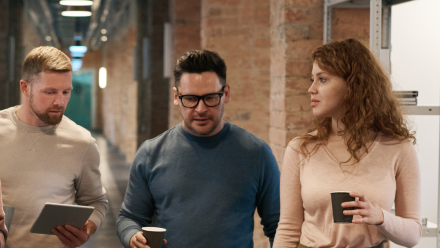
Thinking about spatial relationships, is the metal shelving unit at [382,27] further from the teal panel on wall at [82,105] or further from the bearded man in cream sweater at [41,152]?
the teal panel on wall at [82,105]

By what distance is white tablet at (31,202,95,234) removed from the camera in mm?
1627

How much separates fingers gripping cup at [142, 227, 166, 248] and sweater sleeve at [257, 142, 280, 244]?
455 millimetres

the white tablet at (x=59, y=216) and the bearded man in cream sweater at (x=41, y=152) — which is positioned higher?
the bearded man in cream sweater at (x=41, y=152)

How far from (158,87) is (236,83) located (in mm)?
3143

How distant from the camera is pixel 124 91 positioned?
11.7m

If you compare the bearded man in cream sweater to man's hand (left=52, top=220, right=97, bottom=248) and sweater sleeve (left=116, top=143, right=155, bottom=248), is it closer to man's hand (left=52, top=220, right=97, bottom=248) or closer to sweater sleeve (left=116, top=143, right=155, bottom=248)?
man's hand (left=52, top=220, right=97, bottom=248)

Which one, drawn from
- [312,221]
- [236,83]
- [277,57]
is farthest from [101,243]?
[312,221]

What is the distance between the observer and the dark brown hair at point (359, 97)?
163 cm

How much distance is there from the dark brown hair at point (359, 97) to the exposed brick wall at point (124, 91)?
8.05 metres

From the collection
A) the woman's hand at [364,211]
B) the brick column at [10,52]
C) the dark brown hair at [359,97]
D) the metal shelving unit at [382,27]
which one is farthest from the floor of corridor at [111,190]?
the woman's hand at [364,211]

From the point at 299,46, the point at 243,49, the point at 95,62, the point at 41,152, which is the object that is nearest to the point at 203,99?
the point at 41,152

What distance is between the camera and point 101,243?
4.62 meters

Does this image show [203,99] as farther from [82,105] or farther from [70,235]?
[82,105]

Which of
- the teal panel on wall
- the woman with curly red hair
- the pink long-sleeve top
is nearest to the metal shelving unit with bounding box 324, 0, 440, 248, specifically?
the woman with curly red hair
